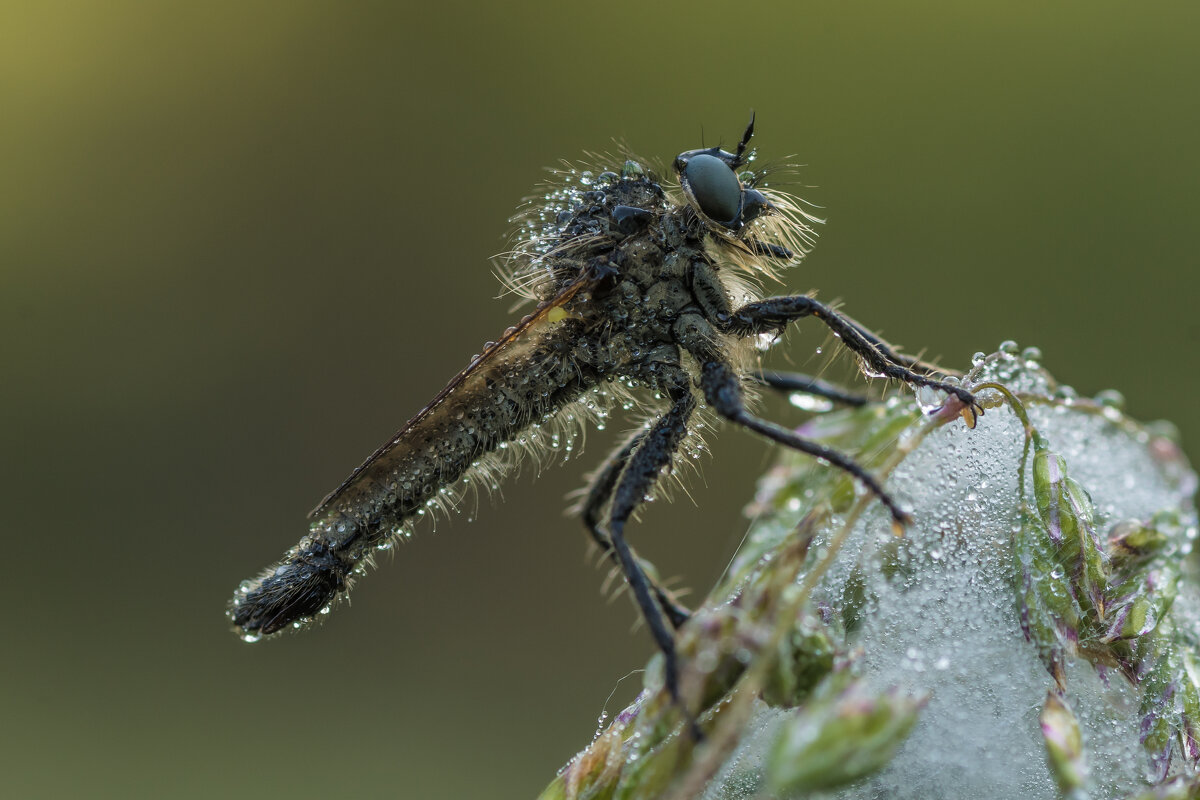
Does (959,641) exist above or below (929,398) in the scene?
below

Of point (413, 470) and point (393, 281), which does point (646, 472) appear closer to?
point (413, 470)

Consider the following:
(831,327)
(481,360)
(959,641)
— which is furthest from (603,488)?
(959,641)

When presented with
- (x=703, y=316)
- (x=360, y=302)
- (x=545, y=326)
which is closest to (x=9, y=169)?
(x=360, y=302)

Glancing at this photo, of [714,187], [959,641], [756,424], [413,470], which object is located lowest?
[959,641]

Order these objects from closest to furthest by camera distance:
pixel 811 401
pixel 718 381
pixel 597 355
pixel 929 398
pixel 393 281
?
pixel 929 398, pixel 718 381, pixel 597 355, pixel 811 401, pixel 393 281

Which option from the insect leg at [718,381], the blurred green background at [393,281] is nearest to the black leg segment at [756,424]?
the insect leg at [718,381]

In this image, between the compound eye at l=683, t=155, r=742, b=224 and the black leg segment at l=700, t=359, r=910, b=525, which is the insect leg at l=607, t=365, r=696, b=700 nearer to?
the black leg segment at l=700, t=359, r=910, b=525

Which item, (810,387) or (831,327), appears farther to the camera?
(810,387)

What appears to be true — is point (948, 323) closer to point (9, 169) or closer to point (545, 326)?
point (545, 326)
